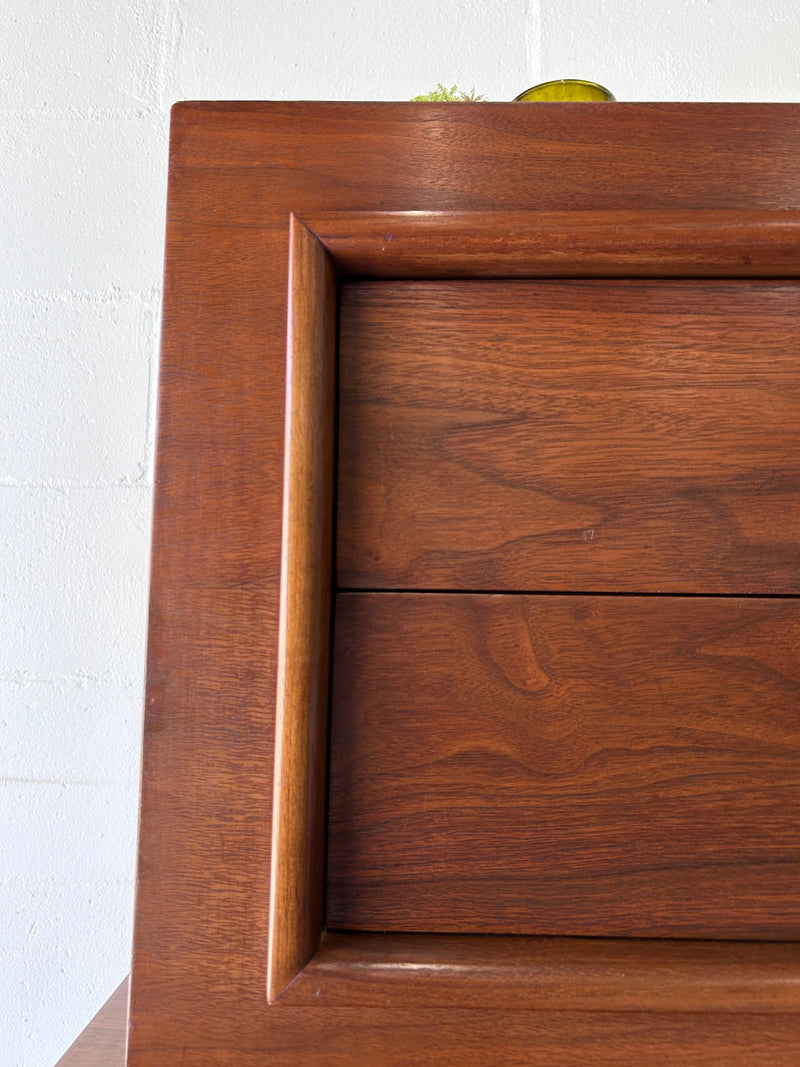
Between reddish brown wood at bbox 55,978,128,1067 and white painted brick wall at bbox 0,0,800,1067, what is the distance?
153mm

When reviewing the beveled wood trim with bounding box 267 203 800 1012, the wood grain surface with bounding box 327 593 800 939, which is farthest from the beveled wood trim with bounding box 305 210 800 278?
the wood grain surface with bounding box 327 593 800 939

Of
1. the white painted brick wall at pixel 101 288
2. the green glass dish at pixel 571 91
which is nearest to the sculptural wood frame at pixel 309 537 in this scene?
the green glass dish at pixel 571 91

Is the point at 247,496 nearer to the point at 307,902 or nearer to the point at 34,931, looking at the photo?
the point at 307,902

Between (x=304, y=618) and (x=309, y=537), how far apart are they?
4 cm

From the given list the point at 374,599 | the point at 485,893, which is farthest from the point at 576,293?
the point at 485,893

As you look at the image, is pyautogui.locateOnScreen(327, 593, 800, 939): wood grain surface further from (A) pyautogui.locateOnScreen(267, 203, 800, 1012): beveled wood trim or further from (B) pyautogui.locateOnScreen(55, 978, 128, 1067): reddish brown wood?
(B) pyautogui.locateOnScreen(55, 978, 128, 1067): reddish brown wood

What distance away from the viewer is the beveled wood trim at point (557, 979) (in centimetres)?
41

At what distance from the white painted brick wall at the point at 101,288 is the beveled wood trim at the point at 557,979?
1.60ft

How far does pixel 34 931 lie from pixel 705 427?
30.1 inches

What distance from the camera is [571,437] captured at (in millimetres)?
458

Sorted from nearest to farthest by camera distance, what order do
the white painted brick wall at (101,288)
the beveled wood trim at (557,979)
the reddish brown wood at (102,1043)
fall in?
the beveled wood trim at (557,979), the reddish brown wood at (102,1043), the white painted brick wall at (101,288)

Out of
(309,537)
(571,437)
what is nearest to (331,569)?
(309,537)

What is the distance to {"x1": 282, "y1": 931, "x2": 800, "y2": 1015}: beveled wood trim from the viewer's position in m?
0.41

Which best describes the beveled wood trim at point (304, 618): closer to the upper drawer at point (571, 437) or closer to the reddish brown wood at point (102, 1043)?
the upper drawer at point (571, 437)
